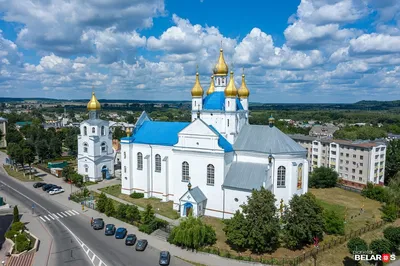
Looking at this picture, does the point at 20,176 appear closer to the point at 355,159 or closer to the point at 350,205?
the point at 350,205

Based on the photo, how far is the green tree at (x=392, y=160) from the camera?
57.8m

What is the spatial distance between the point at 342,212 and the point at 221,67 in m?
23.6

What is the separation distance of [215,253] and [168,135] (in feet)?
62.1

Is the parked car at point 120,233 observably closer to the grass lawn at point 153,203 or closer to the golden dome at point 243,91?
the grass lawn at point 153,203

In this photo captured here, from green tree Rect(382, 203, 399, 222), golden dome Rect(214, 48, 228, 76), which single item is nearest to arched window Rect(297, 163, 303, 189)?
green tree Rect(382, 203, 399, 222)

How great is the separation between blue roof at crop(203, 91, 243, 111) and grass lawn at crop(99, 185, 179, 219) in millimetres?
13340

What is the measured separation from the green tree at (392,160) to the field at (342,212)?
54.4 feet

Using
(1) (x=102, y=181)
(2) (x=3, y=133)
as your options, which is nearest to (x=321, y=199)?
(1) (x=102, y=181)

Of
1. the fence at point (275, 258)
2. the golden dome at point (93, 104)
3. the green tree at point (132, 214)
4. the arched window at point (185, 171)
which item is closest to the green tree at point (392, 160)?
the fence at point (275, 258)

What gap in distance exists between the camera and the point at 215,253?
26531mm

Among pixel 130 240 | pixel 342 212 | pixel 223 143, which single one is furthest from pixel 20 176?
pixel 342 212

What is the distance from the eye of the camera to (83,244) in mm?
28766

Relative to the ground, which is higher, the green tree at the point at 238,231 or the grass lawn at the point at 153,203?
the green tree at the point at 238,231

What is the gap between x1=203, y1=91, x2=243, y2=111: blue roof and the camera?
126 ft
